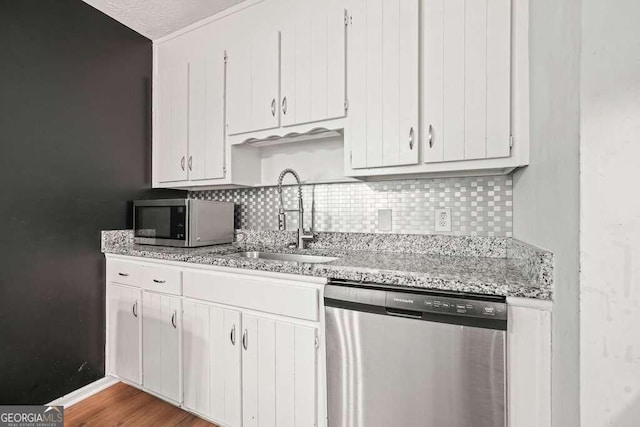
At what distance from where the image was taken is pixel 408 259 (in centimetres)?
147

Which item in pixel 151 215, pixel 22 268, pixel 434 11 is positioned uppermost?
pixel 434 11

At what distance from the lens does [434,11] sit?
1355 millimetres

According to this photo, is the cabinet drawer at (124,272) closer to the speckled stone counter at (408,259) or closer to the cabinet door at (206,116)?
the speckled stone counter at (408,259)

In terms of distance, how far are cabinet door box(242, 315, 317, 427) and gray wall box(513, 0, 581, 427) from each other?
2.74 ft

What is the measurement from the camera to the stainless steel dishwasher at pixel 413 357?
0.95 metres

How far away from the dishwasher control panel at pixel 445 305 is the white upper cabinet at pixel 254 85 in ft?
4.07

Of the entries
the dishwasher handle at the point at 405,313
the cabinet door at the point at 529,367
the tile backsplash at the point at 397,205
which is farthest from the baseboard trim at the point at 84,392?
the cabinet door at the point at 529,367

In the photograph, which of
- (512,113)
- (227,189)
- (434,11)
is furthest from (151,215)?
(512,113)

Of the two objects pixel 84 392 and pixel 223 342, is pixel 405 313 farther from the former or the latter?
pixel 84 392

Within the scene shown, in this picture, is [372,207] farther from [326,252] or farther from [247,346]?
[247,346]

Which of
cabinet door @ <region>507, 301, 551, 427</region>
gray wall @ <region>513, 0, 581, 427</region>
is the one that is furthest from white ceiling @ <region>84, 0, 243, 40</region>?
cabinet door @ <region>507, 301, 551, 427</region>

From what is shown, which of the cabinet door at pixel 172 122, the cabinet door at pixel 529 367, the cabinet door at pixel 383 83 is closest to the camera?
the cabinet door at pixel 529 367

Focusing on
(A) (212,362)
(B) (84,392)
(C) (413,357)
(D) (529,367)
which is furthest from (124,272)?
(D) (529,367)

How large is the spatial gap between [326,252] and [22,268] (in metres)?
1.73
